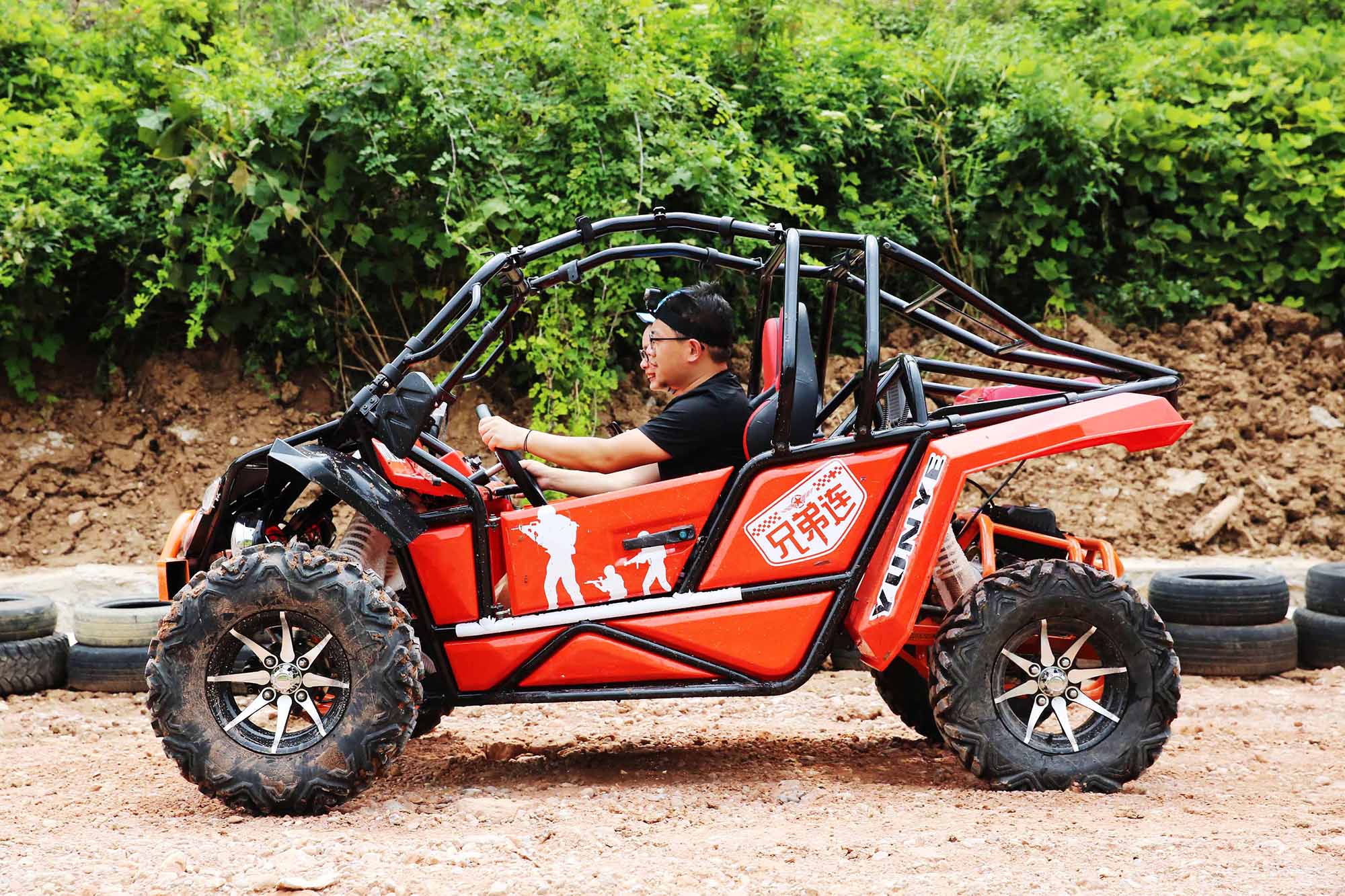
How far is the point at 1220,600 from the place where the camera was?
6383mm

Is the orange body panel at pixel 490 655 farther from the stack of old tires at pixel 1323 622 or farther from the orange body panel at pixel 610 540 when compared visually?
the stack of old tires at pixel 1323 622

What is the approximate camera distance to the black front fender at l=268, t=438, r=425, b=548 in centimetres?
407

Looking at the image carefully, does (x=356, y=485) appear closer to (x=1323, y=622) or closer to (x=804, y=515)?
(x=804, y=515)

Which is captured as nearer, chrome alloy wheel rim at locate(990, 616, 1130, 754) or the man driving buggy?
chrome alloy wheel rim at locate(990, 616, 1130, 754)

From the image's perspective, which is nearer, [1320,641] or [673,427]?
[673,427]

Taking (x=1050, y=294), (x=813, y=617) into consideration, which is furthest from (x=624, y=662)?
(x=1050, y=294)

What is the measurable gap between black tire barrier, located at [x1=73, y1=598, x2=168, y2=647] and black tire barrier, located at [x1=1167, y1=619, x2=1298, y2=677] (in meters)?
4.99

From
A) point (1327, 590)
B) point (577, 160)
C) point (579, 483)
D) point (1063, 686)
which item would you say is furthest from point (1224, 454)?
point (579, 483)

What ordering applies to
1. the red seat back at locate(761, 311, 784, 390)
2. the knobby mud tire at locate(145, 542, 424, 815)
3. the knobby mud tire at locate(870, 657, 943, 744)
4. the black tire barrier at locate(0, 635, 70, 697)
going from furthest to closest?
the black tire barrier at locate(0, 635, 70, 697) < the knobby mud tire at locate(870, 657, 943, 744) < the red seat back at locate(761, 311, 784, 390) < the knobby mud tire at locate(145, 542, 424, 815)

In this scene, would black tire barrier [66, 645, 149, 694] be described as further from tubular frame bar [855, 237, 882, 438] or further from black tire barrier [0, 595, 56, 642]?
tubular frame bar [855, 237, 882, 438]

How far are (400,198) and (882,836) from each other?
18.3 feet

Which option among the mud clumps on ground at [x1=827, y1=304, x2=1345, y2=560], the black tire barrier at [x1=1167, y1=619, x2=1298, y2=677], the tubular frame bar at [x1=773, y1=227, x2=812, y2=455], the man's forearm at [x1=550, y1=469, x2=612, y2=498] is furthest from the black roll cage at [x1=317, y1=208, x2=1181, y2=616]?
the mud clumps on ground at [x1=827, y1=304, x2=1345, y2=560]

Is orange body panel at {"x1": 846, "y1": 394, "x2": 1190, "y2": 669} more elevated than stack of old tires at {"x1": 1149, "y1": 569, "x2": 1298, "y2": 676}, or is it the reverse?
orange body panel at {"x1": 846, "y1": 394, "x2": 1190, "y2": 669}

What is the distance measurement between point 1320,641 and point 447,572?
15.3 feet
